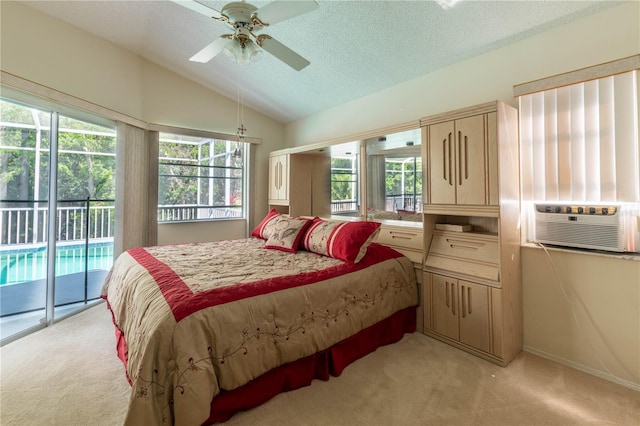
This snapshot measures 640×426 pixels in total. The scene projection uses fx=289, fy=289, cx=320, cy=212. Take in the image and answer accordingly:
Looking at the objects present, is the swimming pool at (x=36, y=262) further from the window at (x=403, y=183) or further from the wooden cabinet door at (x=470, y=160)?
the wooden cabinet door at (x=470, y=160)

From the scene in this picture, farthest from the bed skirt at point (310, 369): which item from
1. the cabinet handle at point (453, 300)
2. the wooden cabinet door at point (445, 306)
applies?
the cabinet handle at point (453, 300)

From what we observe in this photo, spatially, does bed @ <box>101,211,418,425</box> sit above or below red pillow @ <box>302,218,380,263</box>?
below

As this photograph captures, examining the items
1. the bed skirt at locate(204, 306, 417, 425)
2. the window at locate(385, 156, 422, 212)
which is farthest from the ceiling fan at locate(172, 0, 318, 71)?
the bed skirt at locate(204, 306, 417, 425)

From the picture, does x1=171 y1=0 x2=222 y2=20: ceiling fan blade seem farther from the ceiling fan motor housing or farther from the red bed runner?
the red bed runner

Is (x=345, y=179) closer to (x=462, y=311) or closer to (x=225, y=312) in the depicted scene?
(x=462, y=311)

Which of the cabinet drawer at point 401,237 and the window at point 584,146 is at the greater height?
the window at point 584,146

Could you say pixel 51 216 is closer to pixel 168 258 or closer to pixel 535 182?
pixel 168 258

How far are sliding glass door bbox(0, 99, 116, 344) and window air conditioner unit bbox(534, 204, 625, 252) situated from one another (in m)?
4.32

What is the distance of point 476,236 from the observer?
Answer: 92.4 inches

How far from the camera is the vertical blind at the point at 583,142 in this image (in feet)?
6.13

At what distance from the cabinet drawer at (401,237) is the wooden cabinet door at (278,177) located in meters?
1.72

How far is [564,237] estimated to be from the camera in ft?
6.97

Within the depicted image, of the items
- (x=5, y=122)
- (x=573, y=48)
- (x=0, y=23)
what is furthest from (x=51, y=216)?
(x=573, y=48)

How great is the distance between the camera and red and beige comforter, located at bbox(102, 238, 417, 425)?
1.34 meters
